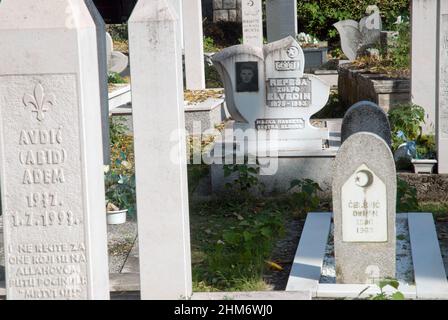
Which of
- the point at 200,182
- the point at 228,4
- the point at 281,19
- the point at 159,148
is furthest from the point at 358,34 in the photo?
the point at 159,148

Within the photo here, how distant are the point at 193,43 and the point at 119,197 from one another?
6489 mm

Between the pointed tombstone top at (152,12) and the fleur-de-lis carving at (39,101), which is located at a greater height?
the pointed tombstone top at (152,12)

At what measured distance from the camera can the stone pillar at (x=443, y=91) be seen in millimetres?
10039

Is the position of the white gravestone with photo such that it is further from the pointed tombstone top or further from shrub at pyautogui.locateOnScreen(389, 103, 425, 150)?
the pointed tombstone top

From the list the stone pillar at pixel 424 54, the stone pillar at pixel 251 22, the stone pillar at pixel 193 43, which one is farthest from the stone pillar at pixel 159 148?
the stone pillar at pixel 251 22

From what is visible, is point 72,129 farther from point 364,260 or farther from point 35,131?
point 364,260

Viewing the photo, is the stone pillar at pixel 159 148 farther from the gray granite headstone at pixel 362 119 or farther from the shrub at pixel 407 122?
the shrub at pixel 407 122

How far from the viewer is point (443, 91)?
399 inches

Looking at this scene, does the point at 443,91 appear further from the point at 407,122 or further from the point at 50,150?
the point at 50,150

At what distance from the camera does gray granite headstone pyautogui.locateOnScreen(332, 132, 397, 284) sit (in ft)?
22.3

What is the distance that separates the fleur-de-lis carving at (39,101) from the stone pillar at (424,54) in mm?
7397

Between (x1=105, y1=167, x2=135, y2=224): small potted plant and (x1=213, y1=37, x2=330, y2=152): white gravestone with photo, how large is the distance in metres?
2.11

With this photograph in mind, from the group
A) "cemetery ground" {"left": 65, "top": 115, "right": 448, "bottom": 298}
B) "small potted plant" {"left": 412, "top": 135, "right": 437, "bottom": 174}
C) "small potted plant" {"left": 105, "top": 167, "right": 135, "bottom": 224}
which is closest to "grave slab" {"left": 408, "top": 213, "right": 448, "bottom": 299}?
"cemetery ground" {"left": 65, "top": 115, "right": 448, "bottom": 298}

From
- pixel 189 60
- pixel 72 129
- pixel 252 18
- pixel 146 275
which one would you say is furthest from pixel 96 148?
pixel 252 18
